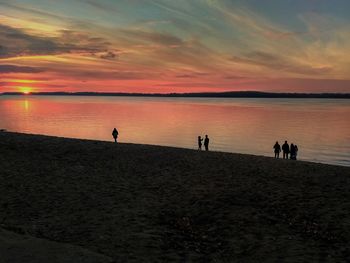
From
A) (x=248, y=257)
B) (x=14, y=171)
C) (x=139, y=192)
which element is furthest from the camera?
(x=14, y=171)

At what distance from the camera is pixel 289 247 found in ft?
41.2

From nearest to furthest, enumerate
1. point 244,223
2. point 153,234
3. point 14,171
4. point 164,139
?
point 153,234
point 244,223
point 14,171
point 164,139

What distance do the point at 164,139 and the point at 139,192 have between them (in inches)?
2220

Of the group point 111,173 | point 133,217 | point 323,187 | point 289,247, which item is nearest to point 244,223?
point 289,247

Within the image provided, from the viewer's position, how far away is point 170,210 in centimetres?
1666

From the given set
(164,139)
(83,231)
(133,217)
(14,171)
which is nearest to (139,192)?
(133,217)

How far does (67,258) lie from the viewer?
1043cm

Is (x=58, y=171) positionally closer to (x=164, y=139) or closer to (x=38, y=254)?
(x=38, y=254)

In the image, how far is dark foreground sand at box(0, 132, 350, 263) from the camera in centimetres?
1209

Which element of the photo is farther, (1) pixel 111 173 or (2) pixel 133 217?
(1) pixel 111 173

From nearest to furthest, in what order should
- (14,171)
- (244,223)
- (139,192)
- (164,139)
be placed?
(244,223)
(139,192)
(14,171)
(164,139)

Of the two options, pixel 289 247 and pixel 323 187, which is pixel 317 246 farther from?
pixel 323 187

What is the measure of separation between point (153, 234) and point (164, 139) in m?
62.0

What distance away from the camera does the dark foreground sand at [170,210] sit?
39.7 ft
